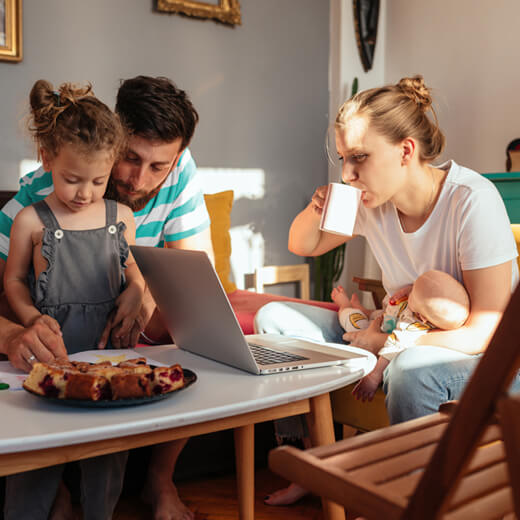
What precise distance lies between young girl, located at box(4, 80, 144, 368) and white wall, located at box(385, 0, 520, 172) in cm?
235

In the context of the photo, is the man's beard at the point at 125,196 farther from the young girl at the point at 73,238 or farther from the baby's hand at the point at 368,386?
the baby's hand at the point at 368,386

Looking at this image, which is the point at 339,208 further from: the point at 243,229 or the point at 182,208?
the point at 243,229

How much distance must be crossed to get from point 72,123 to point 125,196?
0.31 metres

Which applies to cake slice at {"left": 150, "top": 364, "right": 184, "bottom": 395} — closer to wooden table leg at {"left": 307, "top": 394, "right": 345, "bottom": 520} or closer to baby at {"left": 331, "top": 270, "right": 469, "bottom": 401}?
wooden table leg at {"left": 307, "top": 394, "right": 345, "bottom": 520}

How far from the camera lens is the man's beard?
1.67 metres

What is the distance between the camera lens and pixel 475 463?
796 millimetres

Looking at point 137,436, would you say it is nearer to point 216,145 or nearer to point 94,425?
point 94,425

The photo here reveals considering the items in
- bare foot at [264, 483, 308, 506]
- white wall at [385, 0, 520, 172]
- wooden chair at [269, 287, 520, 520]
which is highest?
white wall at [385, 0, 520, 172]

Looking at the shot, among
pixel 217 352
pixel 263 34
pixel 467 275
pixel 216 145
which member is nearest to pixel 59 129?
pixel 217 352

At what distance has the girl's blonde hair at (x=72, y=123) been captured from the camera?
1399 mm

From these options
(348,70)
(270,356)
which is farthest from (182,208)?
(348,70)

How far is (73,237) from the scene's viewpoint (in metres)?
1.46

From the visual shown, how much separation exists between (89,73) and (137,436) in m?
2.59

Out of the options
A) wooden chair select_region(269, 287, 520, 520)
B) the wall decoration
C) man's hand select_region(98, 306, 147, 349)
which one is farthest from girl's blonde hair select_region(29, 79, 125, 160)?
the wall decoration
